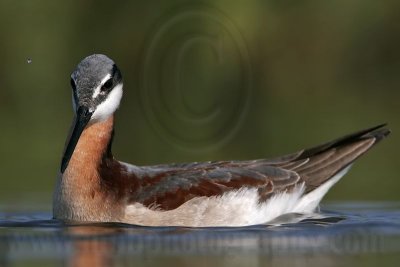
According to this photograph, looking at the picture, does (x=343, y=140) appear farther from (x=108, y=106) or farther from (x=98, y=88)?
(x=98, y=88)

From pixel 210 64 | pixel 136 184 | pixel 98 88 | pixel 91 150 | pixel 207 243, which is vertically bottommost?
pixel 207 243

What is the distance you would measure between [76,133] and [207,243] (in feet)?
6.80

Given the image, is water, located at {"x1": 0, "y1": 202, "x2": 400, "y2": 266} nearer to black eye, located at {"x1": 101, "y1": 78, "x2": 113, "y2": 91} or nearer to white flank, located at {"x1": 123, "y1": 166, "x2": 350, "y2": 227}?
white flank, located at {"x1": 123, "y1": 166, "x2": 350, "y2": 227}

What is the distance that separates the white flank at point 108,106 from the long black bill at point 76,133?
0.77ft

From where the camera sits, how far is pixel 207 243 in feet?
42.3

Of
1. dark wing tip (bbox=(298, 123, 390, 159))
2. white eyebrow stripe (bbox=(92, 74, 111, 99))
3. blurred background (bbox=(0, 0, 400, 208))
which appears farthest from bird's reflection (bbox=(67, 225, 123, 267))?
blurred background (bbox=(0, 0, 400, 208))

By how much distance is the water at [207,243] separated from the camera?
11.8 m

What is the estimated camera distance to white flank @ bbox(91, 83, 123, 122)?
46.2 ft

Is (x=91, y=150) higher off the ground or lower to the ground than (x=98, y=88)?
lower

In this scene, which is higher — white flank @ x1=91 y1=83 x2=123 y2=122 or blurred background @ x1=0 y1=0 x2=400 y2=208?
blurred background @ x1=0 y1=0 x2=400 y2=208

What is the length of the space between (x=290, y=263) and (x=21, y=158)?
9856mm

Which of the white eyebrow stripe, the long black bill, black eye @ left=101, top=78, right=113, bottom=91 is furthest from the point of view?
black eye @ left=101, top=78, right=113, bottom=91

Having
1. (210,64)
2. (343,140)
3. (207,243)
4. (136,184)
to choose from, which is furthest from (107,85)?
(210,64)

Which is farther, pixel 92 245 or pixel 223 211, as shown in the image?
pixel 223 211
